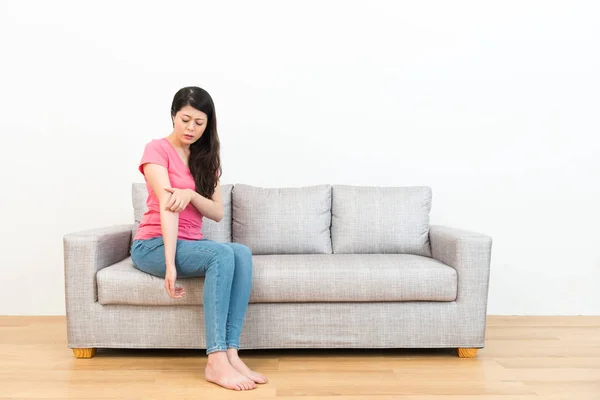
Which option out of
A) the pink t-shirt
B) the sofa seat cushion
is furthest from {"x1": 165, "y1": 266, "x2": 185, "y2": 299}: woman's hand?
the pink t-shirt

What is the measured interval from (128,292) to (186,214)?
0.42 m

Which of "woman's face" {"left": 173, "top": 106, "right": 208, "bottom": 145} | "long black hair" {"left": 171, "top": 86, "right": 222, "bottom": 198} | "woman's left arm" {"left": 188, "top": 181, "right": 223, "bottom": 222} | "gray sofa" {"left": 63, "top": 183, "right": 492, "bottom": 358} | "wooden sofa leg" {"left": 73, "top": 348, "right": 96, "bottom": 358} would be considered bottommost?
"wooden sofa leg" {"left": 73, "top": 348, "right": 96, "bottom": 358}

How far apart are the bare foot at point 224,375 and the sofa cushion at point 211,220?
90 cm

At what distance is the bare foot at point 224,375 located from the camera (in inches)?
86.2

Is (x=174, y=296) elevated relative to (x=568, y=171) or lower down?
lower down

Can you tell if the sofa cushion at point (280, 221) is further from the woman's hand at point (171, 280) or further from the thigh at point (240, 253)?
the woman's hand at point (171, 280)

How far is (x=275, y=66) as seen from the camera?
3510 mm

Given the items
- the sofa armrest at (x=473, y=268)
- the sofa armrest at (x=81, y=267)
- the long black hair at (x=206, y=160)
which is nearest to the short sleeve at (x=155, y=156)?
the long black hair at (x=206, y=160)

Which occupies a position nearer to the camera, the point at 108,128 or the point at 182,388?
the point at 182,388

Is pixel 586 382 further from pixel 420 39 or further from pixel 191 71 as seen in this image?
pixel 191 71

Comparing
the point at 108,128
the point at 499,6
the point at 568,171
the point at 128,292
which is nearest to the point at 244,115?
the point at 108,128

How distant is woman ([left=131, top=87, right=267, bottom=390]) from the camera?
7.52ft

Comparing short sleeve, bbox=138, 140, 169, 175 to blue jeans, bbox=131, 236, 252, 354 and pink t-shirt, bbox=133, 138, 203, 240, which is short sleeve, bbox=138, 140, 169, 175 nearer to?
Answer: pink t-shirt, bbox=133, 138, 203, 240

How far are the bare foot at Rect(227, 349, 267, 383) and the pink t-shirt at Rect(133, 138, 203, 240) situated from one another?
1.84ft
